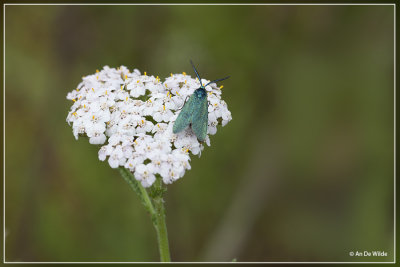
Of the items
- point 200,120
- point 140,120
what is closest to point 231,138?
point 200,120

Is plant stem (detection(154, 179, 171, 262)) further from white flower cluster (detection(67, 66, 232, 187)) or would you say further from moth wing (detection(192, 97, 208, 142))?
moth wing (detection(192, 97, 208, 142))

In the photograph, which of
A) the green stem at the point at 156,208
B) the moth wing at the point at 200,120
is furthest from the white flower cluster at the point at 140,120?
the green stem at the point at 156,208

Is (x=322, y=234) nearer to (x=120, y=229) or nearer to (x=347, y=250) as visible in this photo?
(x=347, y=250)

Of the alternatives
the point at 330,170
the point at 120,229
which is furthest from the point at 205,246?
the point at 330,170

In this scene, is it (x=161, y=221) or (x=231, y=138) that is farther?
(x=231, y=138)

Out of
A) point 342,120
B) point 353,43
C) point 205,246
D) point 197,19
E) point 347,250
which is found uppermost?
point 197,19

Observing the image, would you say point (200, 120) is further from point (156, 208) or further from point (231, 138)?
point (231, 138)

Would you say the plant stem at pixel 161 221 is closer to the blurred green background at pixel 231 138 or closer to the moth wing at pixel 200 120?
the moth wing at pixel 200 120
